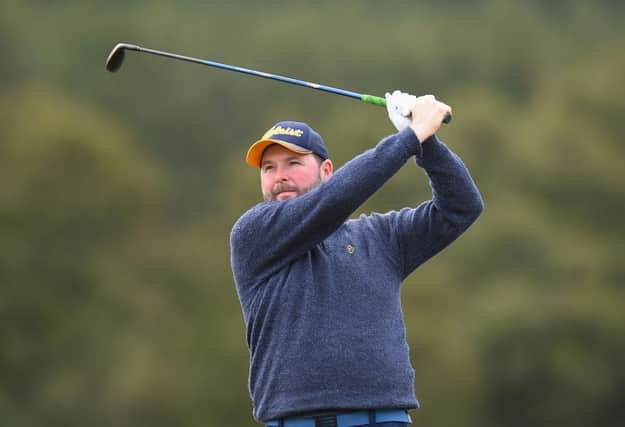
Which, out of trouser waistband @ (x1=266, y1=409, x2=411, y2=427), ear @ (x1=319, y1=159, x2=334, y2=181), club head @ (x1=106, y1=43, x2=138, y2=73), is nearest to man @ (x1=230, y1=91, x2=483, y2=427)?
trouser waistband @ (x1=266, y1=409, x2=411, y2=427)

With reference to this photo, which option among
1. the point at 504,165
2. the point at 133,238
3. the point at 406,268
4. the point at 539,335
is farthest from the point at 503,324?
the point at 406,268

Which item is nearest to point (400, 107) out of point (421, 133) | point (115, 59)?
point (421, 133)

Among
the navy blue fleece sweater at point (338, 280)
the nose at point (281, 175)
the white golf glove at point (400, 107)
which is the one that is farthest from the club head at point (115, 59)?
the white golf glove at point (400, 107)

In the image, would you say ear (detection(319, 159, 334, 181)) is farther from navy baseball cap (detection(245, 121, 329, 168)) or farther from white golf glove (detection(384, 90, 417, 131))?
white golf glove (detection(384, 90, 417, 131))

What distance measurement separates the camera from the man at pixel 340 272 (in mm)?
4668

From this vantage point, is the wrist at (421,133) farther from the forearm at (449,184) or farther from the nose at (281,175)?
the nose at (281,175)

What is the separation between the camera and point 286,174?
5.09m

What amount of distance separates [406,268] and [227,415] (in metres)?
20.6

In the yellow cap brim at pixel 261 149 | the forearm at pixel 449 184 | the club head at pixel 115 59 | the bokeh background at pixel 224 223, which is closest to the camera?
the forearm at pixel 449 184

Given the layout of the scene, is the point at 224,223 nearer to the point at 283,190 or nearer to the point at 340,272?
the point at 283,190

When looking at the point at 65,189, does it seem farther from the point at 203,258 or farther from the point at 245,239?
the point at 245,239

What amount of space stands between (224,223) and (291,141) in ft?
78.8

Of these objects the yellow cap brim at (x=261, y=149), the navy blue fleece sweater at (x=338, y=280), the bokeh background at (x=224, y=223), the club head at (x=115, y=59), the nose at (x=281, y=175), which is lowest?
the navy blue fleece sweater at (x=338, y=280)

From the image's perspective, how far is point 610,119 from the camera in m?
29.6
